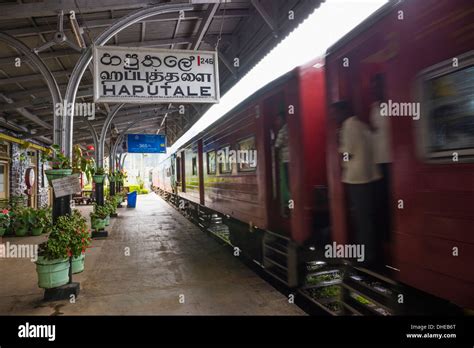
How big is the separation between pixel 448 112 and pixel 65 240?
13.5ft

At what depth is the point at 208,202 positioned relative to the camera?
314 inches

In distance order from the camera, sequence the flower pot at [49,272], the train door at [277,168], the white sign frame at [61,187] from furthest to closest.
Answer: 1. the train door at [277,168]
2. the white sign frame at [61,187]
3. the flower pot at [49,272]

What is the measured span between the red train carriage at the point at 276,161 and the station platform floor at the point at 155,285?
54 cm

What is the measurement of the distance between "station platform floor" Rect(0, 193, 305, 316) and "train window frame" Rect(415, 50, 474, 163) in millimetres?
2113

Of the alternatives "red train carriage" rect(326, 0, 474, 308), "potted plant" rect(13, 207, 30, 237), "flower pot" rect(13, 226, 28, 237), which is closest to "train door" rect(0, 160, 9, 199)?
"potted plant" rect(13, 207, 30, 237)

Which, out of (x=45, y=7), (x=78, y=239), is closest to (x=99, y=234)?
(x=78, y=239)

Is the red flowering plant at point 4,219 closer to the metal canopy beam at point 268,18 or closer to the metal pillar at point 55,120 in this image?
the metal pillar at point 55,120

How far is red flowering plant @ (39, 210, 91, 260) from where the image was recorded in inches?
155

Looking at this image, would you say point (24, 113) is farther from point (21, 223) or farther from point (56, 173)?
point (56, 173)

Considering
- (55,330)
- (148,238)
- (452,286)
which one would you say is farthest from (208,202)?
(452,286)

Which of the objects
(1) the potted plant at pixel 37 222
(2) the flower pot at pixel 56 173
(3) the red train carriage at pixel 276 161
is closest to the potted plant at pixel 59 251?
(2) the flower pot at pixel 56 173

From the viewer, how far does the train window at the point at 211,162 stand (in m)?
7.19

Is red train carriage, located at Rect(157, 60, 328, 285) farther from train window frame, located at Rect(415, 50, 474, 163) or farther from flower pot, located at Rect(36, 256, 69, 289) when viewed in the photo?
flower pot, located at Rect(36, 256, 69, 289)

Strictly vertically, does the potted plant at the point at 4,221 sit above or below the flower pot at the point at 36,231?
above
